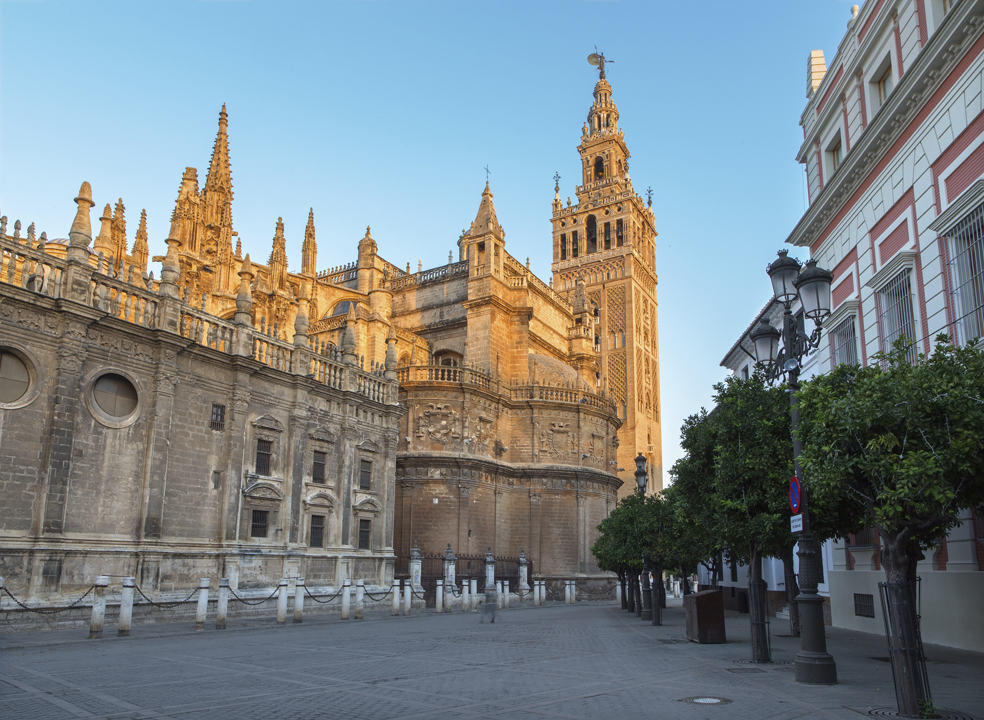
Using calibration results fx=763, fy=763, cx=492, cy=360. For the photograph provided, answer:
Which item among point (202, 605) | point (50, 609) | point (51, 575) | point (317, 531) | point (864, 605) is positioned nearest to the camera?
point (50, 609)

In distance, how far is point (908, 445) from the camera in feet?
29.2

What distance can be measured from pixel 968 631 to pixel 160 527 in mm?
18540

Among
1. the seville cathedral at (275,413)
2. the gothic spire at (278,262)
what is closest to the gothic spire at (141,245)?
the seville cathedral at (275,413)

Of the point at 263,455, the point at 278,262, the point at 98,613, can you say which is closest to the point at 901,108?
the point at 98,613

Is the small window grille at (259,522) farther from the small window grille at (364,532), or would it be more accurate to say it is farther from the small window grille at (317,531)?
the small window grille at (364,532)

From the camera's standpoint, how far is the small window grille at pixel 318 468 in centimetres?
2630

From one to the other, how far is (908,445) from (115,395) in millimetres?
18476

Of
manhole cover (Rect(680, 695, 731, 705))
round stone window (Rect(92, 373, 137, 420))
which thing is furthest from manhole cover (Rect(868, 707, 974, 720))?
round stone window (Rect(92, 373, 137, 420))

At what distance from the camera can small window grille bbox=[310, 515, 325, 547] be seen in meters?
26.1

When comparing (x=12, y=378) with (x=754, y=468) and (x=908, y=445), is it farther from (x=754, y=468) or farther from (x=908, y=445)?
(x=908, y=445)

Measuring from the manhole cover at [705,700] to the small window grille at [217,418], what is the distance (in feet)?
A: 56.9

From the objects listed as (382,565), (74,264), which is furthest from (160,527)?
(382,565)

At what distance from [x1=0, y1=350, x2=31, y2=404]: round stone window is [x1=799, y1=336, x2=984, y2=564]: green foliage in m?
17.1

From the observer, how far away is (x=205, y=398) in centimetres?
2245
